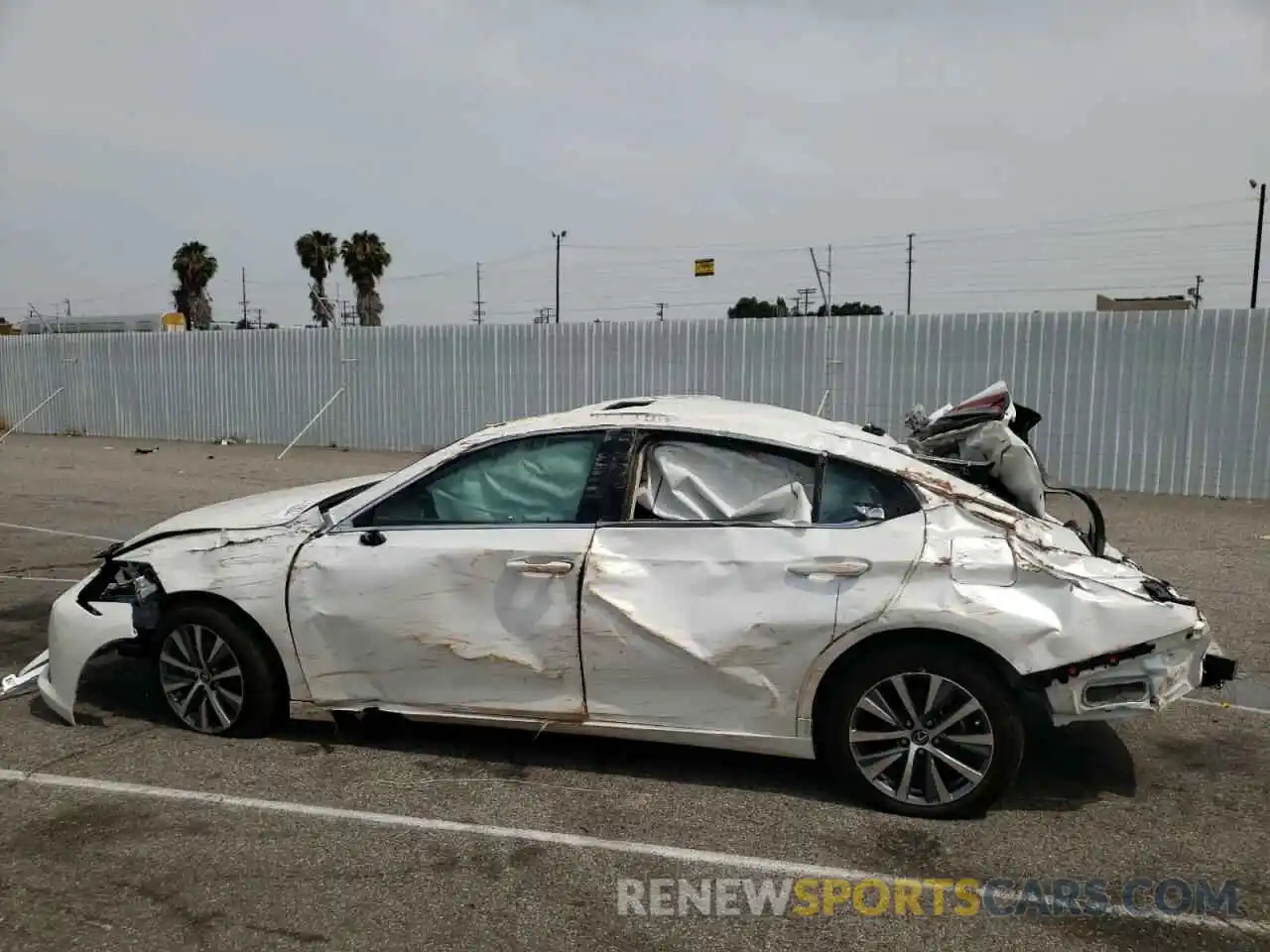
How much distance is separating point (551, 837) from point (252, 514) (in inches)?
89.3

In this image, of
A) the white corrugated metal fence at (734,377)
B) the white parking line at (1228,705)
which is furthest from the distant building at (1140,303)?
the white parking line at (1228,705)

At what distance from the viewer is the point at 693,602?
4.16 m

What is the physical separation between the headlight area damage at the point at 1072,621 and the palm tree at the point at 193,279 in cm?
5017

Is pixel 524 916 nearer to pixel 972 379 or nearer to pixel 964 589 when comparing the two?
pixel 964 589

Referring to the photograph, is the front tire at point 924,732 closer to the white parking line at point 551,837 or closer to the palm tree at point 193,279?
the white parking line at point 551,837

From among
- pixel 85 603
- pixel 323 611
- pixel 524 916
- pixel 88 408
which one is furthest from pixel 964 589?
pixel 88 408

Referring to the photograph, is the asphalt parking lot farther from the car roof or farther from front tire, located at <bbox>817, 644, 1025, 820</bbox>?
the car roof

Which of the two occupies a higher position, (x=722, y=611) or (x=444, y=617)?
(x=722, y=611)

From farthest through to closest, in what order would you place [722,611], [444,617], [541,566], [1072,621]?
1. [444,617]
2. [541,566]
3. [722,611]
4. [1072,621]

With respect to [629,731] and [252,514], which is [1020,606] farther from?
[252,514]

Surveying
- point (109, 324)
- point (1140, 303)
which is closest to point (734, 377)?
point (1140, 303)

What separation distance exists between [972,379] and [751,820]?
11.4 meters

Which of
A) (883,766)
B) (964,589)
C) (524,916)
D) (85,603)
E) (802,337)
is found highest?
(802,337)

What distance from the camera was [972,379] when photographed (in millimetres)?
14234
